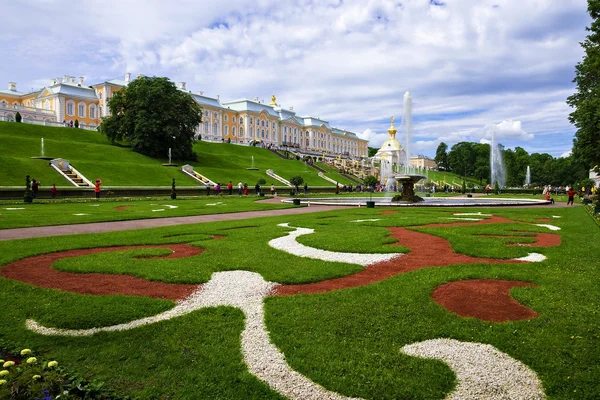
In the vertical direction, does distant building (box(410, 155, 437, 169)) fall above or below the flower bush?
above

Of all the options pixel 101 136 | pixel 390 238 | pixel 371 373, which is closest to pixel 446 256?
pixel 390 238

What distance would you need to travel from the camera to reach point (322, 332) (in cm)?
459

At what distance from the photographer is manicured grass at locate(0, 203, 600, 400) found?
3.64 metres

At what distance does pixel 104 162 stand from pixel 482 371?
48905 millimetres

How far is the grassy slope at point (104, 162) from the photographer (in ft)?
126

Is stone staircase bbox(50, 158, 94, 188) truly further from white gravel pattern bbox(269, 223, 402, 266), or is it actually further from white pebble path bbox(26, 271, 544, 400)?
white pebble path bbox(26, 271, 544, 400)

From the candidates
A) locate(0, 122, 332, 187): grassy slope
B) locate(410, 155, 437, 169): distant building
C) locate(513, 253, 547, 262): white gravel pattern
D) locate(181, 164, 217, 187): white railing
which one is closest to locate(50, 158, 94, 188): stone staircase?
locate(0, 122, 332, 187): grassy slope

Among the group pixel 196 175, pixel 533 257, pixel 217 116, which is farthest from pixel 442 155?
pixel 533 257

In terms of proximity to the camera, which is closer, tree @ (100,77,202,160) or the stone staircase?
the stone staircase

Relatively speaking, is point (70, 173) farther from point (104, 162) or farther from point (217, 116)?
point (217, 116)

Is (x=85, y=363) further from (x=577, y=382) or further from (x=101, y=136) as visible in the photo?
(x=101, y=136)

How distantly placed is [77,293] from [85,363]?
234 cm

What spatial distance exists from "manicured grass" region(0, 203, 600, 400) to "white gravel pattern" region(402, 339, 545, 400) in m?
0.10

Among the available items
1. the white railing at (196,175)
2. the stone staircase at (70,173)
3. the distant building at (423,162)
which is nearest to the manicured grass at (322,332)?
the stone staircase at (70,173)
